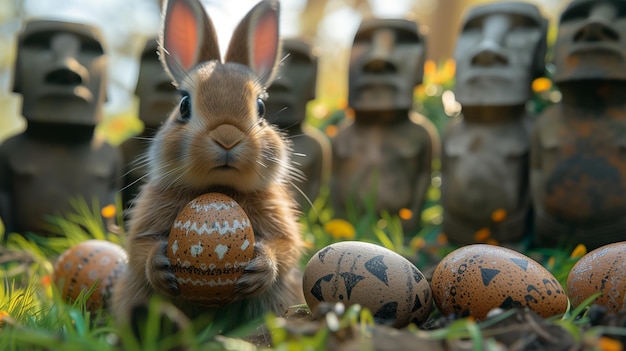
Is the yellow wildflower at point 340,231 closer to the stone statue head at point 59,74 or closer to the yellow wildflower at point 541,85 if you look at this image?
the stone statue head at point 59,74

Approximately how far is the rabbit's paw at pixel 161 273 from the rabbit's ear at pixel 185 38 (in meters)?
0.75

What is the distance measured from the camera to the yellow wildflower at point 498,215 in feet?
12.2

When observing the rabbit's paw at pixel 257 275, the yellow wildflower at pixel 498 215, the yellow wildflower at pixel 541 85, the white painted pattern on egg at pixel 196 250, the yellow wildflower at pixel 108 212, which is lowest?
the yellow wildflower at pixel 108 212

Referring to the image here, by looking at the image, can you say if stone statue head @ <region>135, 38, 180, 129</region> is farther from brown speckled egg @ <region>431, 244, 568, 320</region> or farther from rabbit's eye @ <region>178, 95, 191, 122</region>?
brown speckled egg @ <region>431, 244, 568, 320</region>

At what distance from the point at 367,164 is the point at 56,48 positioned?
211 cm

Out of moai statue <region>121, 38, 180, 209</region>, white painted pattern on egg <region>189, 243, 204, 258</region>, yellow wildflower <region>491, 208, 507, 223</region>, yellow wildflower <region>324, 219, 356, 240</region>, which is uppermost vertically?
moai statue <region>121, 38, 180, 209</region>

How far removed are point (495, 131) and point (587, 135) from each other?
598mm

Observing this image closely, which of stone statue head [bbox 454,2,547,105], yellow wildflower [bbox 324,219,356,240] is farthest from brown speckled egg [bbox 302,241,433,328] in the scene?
stone statue head [bbox 454,2,547,105]

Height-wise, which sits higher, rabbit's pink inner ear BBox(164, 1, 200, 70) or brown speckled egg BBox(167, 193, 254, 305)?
rabbit's pink inner ear BBox(164, 1, 200, 70)

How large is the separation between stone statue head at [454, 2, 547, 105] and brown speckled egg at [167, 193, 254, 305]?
6.97 feet

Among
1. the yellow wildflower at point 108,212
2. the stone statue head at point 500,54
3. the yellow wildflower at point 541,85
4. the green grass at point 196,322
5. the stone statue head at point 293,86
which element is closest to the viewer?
the green grass at point 196,322

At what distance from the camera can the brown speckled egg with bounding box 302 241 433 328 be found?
213cm

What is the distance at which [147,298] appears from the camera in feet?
7.80

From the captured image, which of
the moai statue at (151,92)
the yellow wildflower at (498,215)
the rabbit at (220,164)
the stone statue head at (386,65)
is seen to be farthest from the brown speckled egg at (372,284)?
the moai statue at (151,92)
